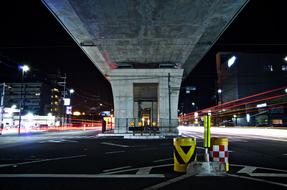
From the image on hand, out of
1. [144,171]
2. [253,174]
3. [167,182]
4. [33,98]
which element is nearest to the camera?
[167,182]

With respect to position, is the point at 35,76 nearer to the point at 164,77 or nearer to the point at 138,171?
the point at 164,77

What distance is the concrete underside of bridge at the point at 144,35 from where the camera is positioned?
14.8m

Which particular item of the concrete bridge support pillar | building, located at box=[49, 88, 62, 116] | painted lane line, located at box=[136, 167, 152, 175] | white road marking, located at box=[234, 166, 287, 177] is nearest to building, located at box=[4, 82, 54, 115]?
building, located at box=[49, 88, 62, 116]

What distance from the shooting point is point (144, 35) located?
65.7 ft

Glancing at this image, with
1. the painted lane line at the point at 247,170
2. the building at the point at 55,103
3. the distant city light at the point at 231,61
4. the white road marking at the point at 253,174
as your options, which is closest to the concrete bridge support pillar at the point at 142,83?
the painted lane line at the point at 247,170

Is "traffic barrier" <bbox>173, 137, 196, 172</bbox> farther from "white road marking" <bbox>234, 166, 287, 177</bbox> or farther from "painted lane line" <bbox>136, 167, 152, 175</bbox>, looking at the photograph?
"white road marking" <bbox>234, 166, 287, 177</bbox>

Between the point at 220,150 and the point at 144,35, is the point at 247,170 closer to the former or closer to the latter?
the point at 220,150

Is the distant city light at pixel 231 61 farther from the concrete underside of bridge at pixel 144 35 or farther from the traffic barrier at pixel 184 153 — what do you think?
the traffic barrier at pixel 184 153

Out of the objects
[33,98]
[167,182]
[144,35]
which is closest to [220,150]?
[167,182]

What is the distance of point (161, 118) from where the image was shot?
30891mm

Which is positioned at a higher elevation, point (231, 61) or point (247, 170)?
point (231, 61)

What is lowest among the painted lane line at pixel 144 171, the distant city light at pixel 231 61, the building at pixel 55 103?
the painted lane line at pixel 144 171

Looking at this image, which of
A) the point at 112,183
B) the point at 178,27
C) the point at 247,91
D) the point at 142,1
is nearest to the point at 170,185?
the point at 112,183

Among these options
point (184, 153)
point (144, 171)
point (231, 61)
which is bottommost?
point (144, 171)
